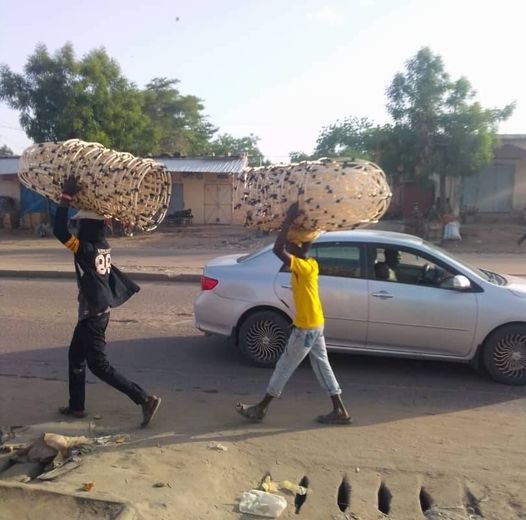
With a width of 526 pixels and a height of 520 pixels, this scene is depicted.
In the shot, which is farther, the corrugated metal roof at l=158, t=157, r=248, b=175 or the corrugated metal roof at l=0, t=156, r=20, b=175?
the corrugated metal roof at l=0, t=156, r=20, b=175

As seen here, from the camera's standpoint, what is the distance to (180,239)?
2242 cm

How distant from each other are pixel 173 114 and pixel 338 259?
35982 millimetres

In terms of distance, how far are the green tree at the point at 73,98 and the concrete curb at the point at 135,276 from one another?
1120cm

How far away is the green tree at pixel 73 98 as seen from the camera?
23.9 metres

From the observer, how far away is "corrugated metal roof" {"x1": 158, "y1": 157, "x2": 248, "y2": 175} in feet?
82.3

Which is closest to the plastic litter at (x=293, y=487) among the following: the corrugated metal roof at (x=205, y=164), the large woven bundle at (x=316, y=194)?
the large woven bundle at (x=316, y=194)

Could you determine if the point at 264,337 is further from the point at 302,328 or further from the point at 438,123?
the point at 438,123

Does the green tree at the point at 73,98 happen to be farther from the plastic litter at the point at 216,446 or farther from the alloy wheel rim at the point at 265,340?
the plastic litter at the point at 216,446

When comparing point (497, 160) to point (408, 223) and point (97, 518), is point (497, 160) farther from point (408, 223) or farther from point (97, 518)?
point (97, 518)

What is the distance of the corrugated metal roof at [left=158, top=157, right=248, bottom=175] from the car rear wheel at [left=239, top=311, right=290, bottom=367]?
738 inches

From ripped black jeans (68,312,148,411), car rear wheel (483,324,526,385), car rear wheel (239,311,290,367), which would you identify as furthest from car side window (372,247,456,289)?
ripped black jeans (68,312,148,411)

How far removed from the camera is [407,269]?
6320 mm

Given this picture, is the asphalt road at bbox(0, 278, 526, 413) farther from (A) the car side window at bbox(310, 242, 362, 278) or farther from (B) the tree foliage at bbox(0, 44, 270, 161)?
(B) the tree foliage at bbox(0, 44, 270, 161)

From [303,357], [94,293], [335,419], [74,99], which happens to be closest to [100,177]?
[94,293]
